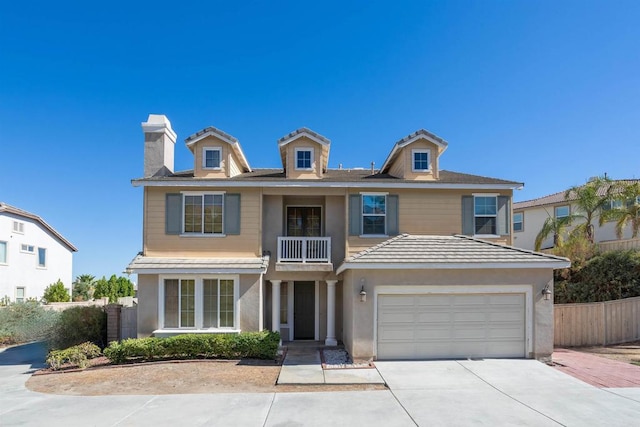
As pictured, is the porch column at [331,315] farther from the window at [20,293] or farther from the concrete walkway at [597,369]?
the window at [20,293]

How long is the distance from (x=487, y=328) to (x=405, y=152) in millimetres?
6916

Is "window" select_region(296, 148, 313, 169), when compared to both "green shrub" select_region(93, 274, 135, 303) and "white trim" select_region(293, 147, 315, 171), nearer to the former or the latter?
"white trim" select_region(293, 147, 315, 171)

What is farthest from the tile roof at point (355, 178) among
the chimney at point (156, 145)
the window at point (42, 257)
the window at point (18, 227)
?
the window at point (42, 257)

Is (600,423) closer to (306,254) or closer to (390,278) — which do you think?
(390,278)

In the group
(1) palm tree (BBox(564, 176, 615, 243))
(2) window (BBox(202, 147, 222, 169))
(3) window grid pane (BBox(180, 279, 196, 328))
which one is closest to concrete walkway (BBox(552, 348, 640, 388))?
(1) palm tree (BBox(564, 176, 615, 243))

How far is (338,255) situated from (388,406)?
7719mm

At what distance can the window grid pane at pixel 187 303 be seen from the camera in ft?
46.8

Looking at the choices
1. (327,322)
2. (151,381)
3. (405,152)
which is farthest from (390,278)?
(151,381)

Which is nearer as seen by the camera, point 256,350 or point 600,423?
point 600,423

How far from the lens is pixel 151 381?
1105 centimetres

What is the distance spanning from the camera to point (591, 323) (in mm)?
14688

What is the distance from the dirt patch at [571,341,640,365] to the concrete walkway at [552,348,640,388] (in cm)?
46

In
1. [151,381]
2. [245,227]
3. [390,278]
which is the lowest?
[151,381]

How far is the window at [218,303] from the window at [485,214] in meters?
9.31
